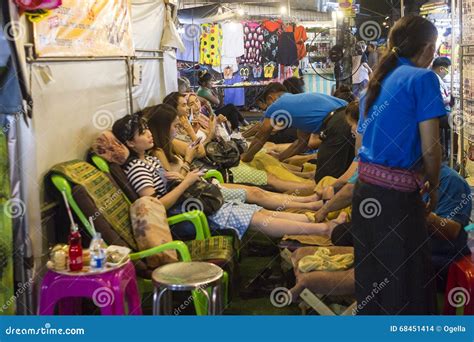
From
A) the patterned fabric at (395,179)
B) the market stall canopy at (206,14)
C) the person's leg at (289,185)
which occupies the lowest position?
the person's leg at (289,185)

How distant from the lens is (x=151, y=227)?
3316 millimetres

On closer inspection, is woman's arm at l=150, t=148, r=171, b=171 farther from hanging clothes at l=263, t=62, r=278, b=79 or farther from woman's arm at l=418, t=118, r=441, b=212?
hanging clothes at l=263, t=62, r=278, b=79

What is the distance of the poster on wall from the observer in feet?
10.3

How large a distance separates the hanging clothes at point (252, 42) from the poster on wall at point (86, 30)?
21.8 feet

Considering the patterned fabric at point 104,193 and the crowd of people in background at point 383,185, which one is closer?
the crowd of people in background at point 383,185

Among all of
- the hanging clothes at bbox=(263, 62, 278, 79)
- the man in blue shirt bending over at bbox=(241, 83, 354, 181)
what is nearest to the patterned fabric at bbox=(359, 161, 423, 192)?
the man in blue shirt bending over at bbox=(241, 83, 354, 181)

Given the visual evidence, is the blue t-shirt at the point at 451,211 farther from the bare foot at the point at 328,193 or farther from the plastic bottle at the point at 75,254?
the plastic bottle at the point at 75,254

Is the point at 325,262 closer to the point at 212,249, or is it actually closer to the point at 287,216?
the point at 212,249

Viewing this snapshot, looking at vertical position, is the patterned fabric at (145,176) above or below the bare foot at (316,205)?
above

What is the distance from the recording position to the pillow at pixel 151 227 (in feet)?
10.6

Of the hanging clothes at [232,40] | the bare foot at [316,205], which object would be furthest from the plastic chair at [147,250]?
the hanging clothes at [232,40]

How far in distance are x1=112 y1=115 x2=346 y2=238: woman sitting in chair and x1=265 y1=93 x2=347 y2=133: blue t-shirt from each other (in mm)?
1299

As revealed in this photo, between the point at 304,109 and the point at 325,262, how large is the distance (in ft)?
7.14

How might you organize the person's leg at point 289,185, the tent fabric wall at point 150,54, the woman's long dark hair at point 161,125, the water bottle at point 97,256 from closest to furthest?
the water bottle at point 97,256, the woman's long dark hair at point 161,125, the person's leg at point 289,185, the tent fabric wall at point 150,54
